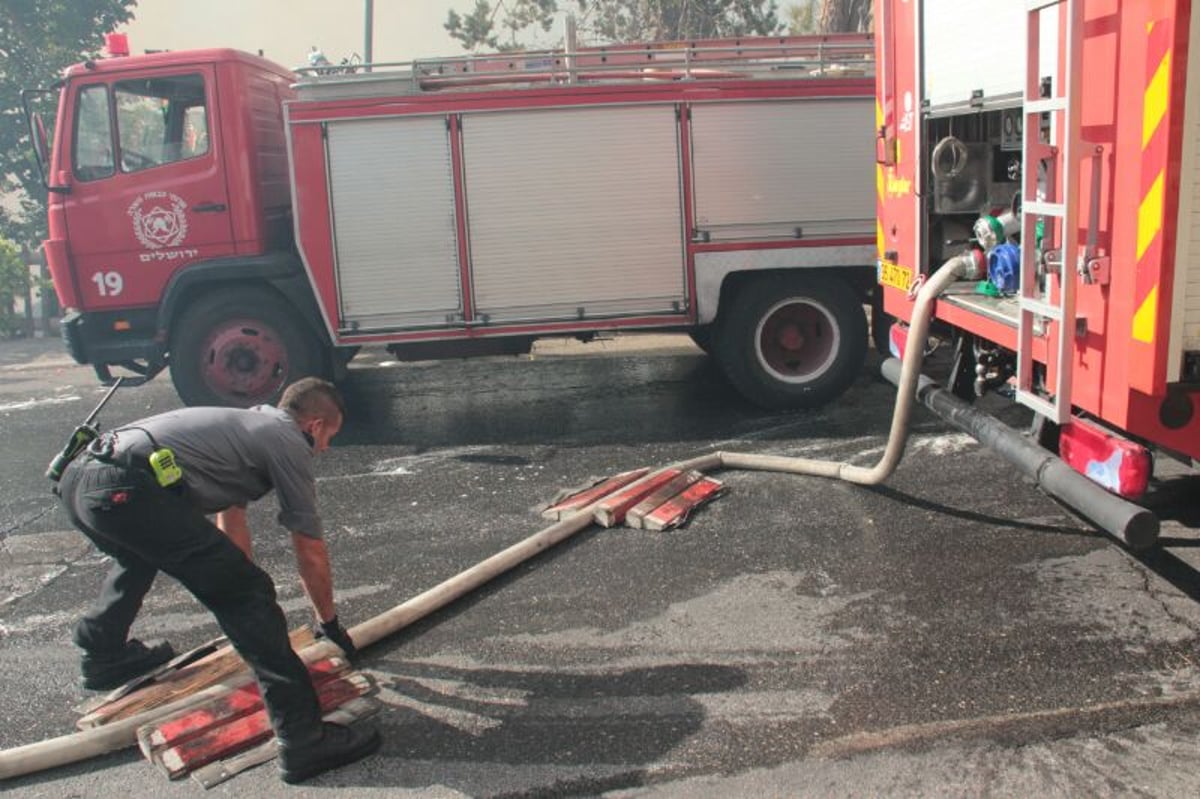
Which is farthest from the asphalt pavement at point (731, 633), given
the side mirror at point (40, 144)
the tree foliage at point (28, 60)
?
the tree foliage at point (28, 60)

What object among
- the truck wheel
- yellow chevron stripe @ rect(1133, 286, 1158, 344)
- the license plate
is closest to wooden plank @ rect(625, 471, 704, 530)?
the license plate

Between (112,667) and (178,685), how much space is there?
15.1 inches

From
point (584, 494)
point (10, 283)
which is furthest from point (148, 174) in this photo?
point (10, 283)

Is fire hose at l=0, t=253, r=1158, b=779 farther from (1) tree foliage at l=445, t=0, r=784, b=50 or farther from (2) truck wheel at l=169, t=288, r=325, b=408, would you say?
(1) tree foliage at l=445, t=0, r=784, b=50

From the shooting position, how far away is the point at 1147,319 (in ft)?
11.3

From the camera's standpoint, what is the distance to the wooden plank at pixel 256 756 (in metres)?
3.44

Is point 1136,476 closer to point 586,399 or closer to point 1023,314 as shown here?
point 1023,314

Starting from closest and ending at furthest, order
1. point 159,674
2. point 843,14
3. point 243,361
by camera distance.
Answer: point 159,674
point 243,361
point 843,14

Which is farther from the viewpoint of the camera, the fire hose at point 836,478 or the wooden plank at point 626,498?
the wooden plank at point 626,498

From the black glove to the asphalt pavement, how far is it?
174mm

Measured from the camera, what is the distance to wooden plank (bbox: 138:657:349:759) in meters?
3.57

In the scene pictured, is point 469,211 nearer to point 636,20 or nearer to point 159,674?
point 159,674

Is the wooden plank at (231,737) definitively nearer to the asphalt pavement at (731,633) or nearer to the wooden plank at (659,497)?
the asphalt pavement at (731,633)

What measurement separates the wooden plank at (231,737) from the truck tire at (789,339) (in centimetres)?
481
